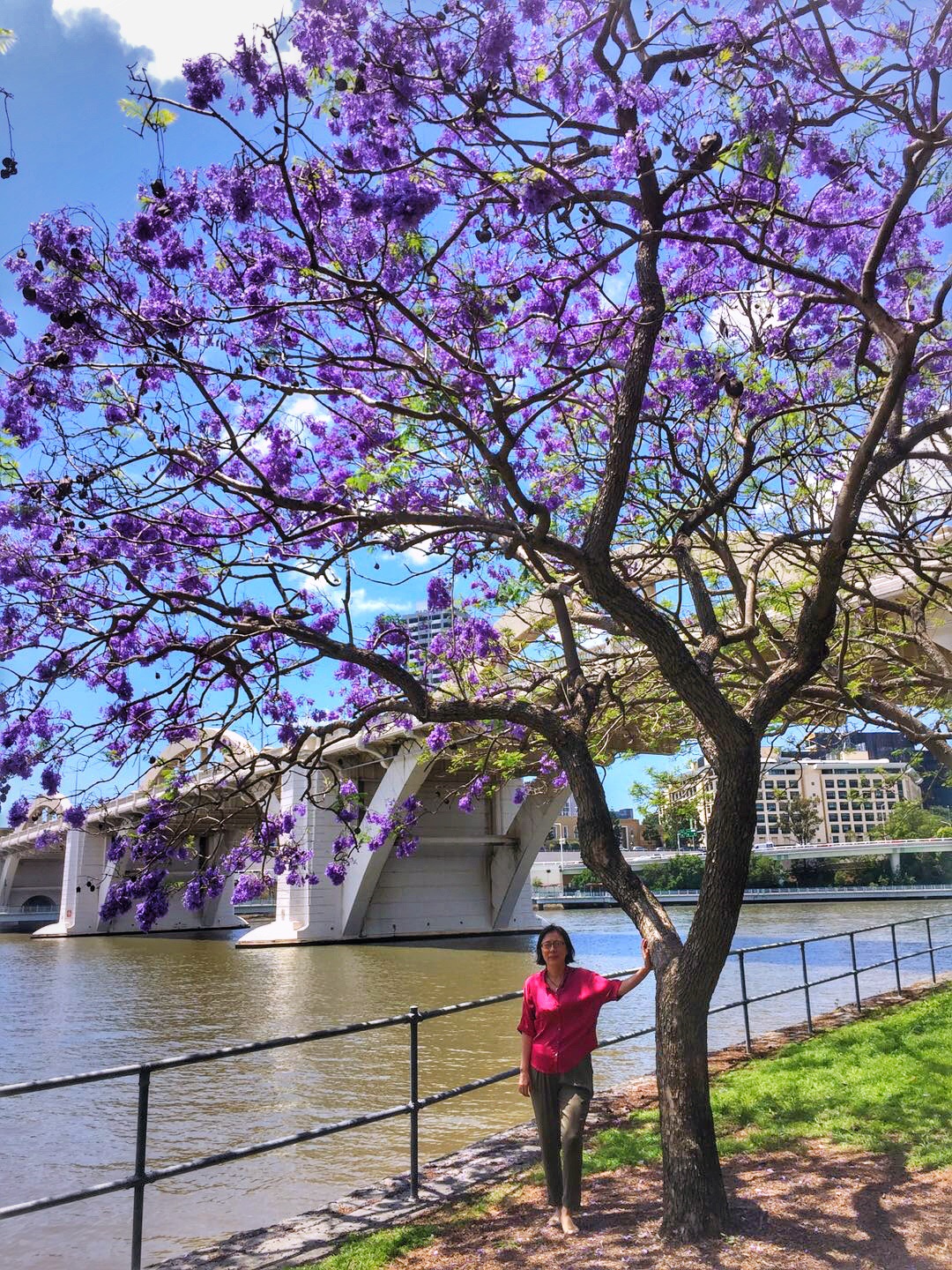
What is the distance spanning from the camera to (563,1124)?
15.5 feet

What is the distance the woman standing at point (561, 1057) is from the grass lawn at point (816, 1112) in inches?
25.8

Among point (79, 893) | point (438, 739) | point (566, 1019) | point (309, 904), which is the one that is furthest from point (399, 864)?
point (566, 1019)

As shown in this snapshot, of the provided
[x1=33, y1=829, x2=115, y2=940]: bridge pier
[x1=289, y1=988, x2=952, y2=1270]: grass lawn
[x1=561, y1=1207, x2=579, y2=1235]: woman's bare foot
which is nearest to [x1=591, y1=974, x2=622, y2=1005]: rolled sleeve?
[x1=561, y1=1207, x2=579, y2=1235]: woman's bare foot

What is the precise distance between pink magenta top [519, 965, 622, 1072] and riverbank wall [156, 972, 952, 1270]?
1.15m

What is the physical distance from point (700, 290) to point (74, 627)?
518 cm

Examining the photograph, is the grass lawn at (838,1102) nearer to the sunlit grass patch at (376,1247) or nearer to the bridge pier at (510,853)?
the sunlit grass patch at (376,1247)

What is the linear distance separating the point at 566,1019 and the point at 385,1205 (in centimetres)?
162

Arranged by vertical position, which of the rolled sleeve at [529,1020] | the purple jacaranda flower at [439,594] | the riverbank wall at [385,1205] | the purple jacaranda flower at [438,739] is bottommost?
the riverbank wall at [385,1205]

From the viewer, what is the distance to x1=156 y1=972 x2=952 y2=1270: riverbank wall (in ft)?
15.6

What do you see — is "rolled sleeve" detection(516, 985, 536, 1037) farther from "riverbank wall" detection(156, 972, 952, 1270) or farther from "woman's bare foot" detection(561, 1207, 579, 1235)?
"riverbank wall" detection(156, 972, 952, 1270)

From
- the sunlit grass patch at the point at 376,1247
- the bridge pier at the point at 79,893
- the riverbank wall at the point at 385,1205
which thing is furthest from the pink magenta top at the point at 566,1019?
the bridge pier at the point at 79,893

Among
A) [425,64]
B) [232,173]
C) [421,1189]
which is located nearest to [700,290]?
[425,64]

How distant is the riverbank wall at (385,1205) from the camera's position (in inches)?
187

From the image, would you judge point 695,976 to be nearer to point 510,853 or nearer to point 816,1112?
point 816,1112
